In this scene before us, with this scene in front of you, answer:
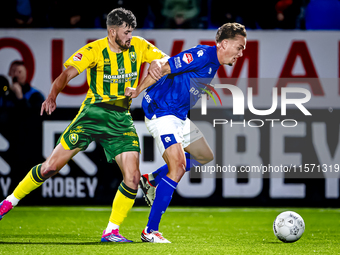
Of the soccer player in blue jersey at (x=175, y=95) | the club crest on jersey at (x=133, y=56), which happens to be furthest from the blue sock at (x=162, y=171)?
the club crest on jersey at (x=133, y=56)

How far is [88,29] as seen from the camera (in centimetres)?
705

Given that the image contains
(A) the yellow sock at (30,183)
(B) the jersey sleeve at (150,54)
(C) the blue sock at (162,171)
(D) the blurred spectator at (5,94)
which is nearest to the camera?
(A) the yellow sock at (30,183)

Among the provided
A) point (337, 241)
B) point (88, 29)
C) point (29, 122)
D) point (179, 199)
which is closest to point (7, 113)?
point (29, 122)

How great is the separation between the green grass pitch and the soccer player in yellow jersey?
0.39 m

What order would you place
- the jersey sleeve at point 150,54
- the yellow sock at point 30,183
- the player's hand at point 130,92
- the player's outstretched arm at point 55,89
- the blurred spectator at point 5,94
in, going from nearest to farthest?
1. the player's outstretched arm at point 55,89
2. the player's hand at point 130,92
3. the yellow sock at point 30,183
4. the jersey sleeve at point 150,54
5. the blurred spectator at point 5,94

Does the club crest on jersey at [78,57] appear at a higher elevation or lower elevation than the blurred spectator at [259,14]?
lower

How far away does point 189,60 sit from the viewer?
161 inches

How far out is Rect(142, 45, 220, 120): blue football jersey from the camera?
13.7 ft

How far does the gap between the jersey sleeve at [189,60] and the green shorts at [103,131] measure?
0.62 metres

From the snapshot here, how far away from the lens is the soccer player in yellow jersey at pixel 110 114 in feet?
13.5

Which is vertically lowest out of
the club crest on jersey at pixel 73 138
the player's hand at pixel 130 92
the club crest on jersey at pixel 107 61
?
the club crest on jersey at pixel 73 138

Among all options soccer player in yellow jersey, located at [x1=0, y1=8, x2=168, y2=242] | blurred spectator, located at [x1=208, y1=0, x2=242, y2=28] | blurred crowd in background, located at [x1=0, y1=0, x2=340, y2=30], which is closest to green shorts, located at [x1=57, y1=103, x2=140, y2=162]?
soccer player in yellow jersey, located at [x1=0, y1=8, x2=168, y2=242]

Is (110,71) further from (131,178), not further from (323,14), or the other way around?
(323,14)

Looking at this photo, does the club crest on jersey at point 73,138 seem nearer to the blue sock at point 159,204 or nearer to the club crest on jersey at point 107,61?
the club crest on jersey at point 107,61
